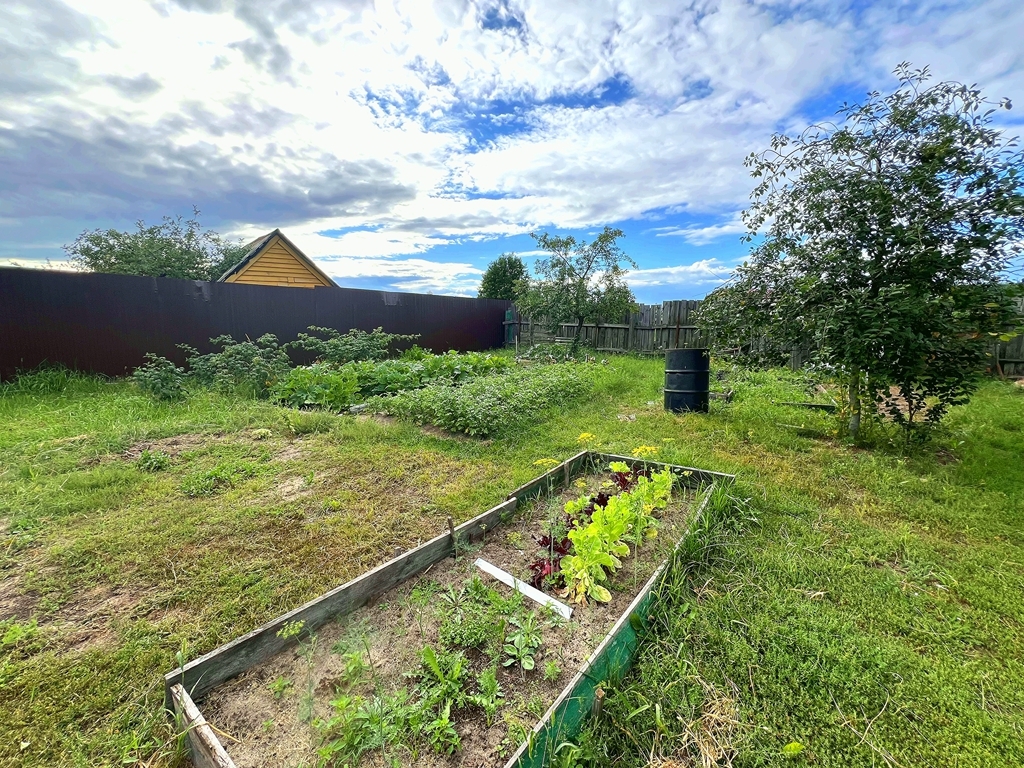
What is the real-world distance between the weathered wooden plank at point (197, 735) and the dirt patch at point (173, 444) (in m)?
3.06

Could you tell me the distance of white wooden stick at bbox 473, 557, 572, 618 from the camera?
5.75ft

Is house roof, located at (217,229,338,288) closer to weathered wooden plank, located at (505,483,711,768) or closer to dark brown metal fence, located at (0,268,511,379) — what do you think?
dark brown metal fence, located at (0,268,511,379)

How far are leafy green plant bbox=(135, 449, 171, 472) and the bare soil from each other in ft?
8.86

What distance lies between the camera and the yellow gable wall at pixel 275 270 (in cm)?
1143

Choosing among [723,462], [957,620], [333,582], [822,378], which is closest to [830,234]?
[822,378]

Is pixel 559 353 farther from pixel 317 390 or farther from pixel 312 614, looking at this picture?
pixel 312 614

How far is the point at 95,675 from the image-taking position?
1511 millimetres

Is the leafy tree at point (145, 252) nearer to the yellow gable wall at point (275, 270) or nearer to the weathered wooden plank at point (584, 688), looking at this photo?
the yellow gable wall at point (275, 270)

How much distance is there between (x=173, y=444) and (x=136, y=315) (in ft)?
14.1

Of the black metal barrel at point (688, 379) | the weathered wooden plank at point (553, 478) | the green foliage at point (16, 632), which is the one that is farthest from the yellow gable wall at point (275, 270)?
the green foliage at point (16, 632)

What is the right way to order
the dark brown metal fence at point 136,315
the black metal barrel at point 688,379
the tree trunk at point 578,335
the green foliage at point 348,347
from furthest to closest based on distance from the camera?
1. the tree trunk at point 578,335
2. the green foliage at point 348,347
3. the dark brown metal fence at point 136,315
4. the black metal barrel at point 688,379

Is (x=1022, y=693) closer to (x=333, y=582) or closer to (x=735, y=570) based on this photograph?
(x=735, y=570)

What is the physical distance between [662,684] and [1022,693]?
124cm

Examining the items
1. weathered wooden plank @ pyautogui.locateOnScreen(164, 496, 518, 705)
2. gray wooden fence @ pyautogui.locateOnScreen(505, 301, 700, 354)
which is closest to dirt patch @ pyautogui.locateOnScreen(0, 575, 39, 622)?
weathered wooden plank @ pyautogui.locateOnScreen(164, 496, 518, 705)
